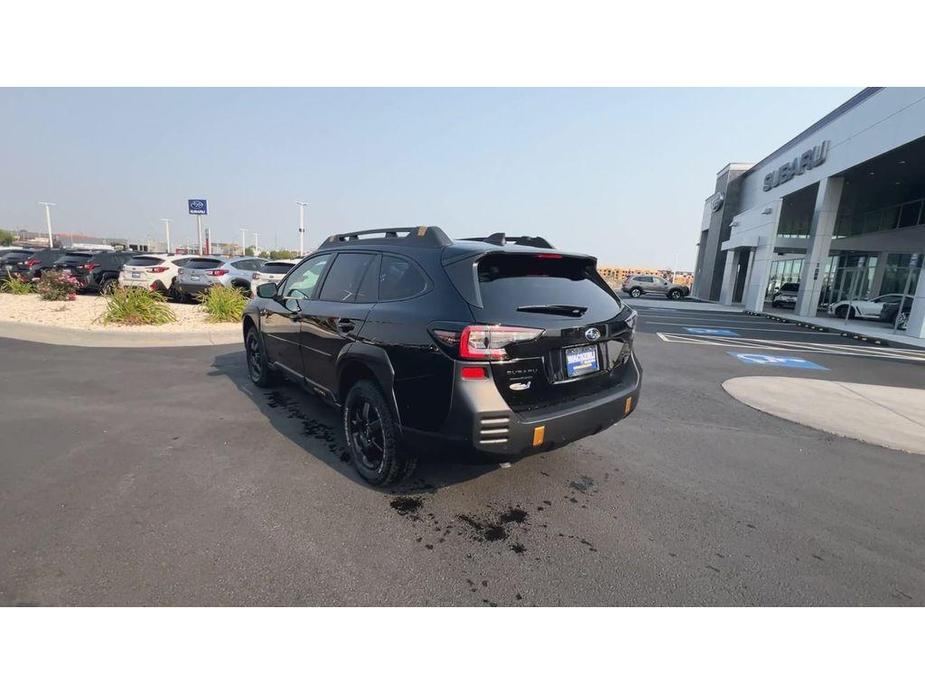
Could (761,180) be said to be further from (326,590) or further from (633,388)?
(326,590)

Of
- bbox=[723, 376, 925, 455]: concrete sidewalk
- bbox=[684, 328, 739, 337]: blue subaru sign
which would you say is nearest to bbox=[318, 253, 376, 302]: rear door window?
bbox=[723, 376, 925, 455]: concrete sidewalk

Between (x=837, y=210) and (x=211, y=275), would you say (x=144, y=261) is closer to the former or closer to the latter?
(x=211, y=275)

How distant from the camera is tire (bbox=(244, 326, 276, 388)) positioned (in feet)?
17.2

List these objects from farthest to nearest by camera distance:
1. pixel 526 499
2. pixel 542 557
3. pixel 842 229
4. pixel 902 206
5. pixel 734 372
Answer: pixel 842 229 → pixel 902 206 → pixel 734 372 → pixel 526 499 → pixel 542 557

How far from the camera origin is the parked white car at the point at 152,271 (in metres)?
12.8

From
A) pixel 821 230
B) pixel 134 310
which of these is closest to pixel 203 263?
pixel 134 310

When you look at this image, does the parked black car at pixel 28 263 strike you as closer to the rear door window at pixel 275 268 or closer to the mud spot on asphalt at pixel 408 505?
the rear door window at pixel 275 268

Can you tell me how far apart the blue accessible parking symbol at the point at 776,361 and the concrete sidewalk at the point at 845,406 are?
1517 mm

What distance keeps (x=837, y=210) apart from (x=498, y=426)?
24.3 meters

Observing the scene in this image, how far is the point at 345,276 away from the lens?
376cm

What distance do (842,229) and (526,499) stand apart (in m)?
33.0

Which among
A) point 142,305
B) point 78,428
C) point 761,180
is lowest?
point 78,428

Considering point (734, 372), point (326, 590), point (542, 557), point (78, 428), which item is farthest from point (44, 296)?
point (734, 372)

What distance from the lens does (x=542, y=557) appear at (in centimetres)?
249
